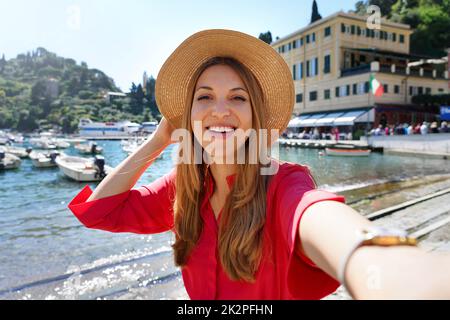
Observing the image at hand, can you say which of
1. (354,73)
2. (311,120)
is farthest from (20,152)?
(354,73)

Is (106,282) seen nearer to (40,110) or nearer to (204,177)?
(204,177)

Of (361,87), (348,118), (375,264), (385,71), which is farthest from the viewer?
(361,87)

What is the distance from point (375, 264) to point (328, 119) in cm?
3745

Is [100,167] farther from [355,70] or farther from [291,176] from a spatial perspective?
[355,70]

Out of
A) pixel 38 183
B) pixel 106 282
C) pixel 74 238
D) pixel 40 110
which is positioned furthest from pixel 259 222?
pixel 40 110

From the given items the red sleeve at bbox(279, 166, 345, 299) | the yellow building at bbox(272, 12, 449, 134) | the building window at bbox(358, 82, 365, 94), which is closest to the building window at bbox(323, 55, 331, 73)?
the yellow building at bbox(272, 12, 449, 134)

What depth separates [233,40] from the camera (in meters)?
1.61

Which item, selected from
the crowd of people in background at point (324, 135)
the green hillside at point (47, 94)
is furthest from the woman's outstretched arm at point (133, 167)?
the green hillside at point (47, 94)

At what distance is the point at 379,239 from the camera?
2.35 feet

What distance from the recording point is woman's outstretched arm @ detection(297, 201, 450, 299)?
0.63m

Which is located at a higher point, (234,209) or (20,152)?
(234,209)

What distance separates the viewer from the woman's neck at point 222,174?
153 centimetres

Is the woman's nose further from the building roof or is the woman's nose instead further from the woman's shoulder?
the building roof

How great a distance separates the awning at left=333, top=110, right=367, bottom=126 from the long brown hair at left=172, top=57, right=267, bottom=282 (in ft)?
111
